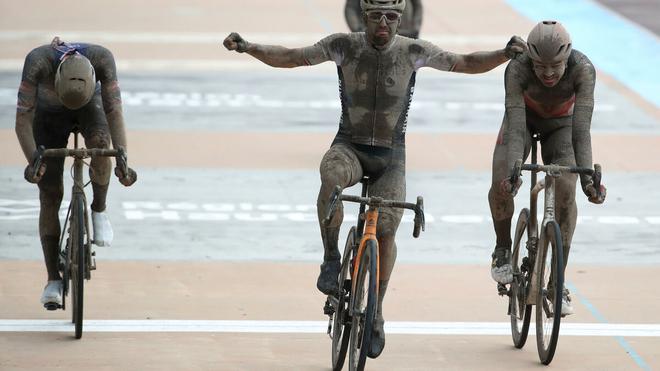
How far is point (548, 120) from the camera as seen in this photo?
9945 millimetres

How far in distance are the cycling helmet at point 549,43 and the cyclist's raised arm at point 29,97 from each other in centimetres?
312

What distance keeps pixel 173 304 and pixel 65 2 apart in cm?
1942

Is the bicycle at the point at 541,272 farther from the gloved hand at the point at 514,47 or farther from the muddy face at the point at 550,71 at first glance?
the gloved hand at the point at 514,47

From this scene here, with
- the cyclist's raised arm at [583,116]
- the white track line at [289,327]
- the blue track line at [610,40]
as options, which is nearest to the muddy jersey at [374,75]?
the cyclist's raised arm at [583,116]

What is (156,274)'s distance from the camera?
11.9 meters

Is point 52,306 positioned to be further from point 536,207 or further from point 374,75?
point 536,207

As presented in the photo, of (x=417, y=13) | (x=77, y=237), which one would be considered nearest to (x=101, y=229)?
(x=77, y=237)

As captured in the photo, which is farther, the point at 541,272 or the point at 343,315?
the point at 541,272

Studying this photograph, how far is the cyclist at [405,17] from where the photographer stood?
52.1 ft

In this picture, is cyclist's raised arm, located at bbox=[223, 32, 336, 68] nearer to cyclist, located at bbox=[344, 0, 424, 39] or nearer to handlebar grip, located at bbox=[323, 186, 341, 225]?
handlebar grip, located at bbox=[323, 186, 341, 225]

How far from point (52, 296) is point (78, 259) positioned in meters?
0.61

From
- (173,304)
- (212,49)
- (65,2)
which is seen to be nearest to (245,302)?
(173,304)

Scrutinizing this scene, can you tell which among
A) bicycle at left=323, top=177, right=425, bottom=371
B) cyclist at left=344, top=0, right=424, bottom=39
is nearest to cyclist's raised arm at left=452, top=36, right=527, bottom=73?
bicycle at left=323, top=177, right=425, bottom=371

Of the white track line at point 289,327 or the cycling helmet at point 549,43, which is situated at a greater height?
the cycling helmet at point 549,43
